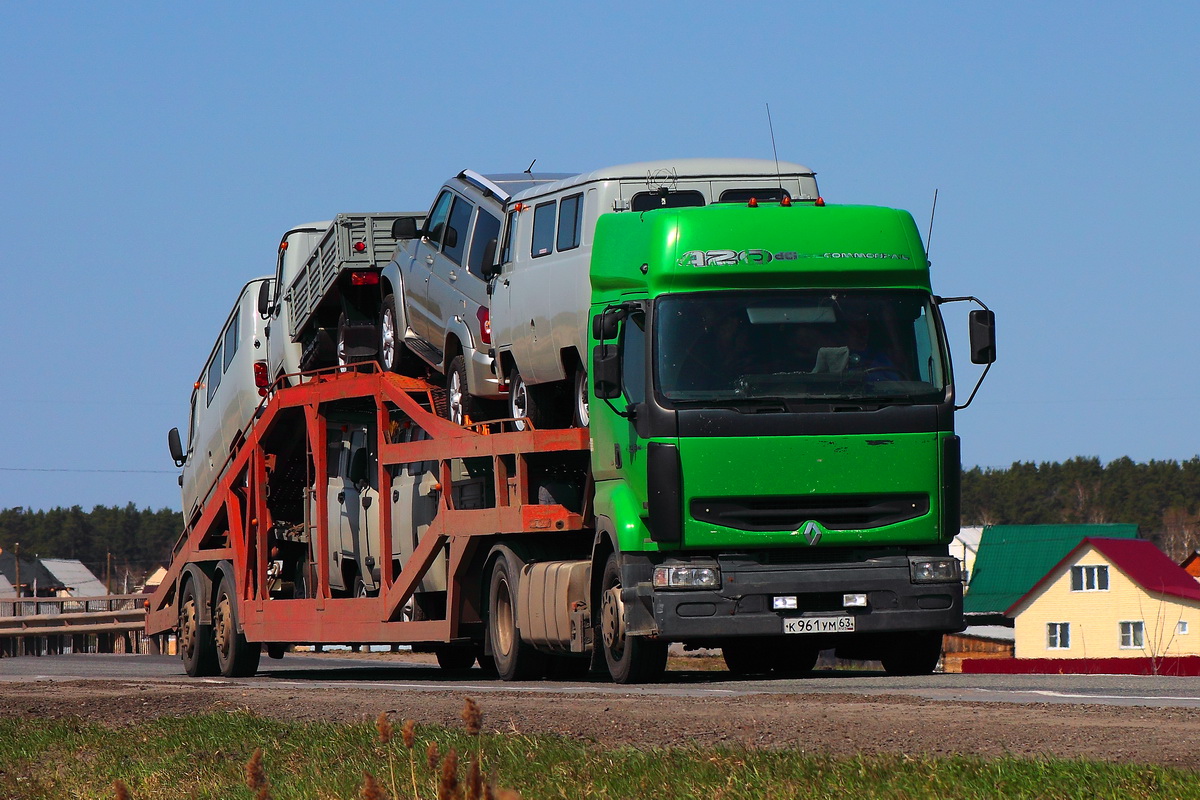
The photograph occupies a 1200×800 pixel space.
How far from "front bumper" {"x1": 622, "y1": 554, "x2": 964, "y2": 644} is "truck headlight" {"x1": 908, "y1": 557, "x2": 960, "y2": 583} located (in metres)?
0.04

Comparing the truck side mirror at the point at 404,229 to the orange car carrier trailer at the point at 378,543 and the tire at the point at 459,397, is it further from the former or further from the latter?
the tire at the point at 459,397

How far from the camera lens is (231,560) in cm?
2131

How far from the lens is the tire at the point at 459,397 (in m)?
17.1

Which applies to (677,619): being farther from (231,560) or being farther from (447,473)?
(231,560)

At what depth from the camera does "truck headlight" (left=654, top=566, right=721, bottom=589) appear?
1366 cm

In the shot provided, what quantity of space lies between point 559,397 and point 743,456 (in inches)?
120

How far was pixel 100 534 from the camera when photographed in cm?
16125

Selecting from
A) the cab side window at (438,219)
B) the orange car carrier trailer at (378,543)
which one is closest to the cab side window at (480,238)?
the cab side window at (438,219)

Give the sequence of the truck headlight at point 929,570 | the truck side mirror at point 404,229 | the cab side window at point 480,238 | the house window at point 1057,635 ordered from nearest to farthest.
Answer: the truck headlight at point 929,570, the cab side window at point 480,238, the truck side mirror at point 404,229, the house window at point 1057,635

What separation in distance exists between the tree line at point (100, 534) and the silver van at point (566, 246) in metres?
141

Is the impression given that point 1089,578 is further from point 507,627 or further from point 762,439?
point 762,439

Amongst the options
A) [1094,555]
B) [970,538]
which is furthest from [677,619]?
[970,538]

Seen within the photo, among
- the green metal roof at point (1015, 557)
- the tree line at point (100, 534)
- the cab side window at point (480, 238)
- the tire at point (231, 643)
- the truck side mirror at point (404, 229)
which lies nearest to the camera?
the cab side window at point (480, 238)

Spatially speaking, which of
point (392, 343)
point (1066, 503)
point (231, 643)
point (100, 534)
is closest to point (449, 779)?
point (392, 343)
